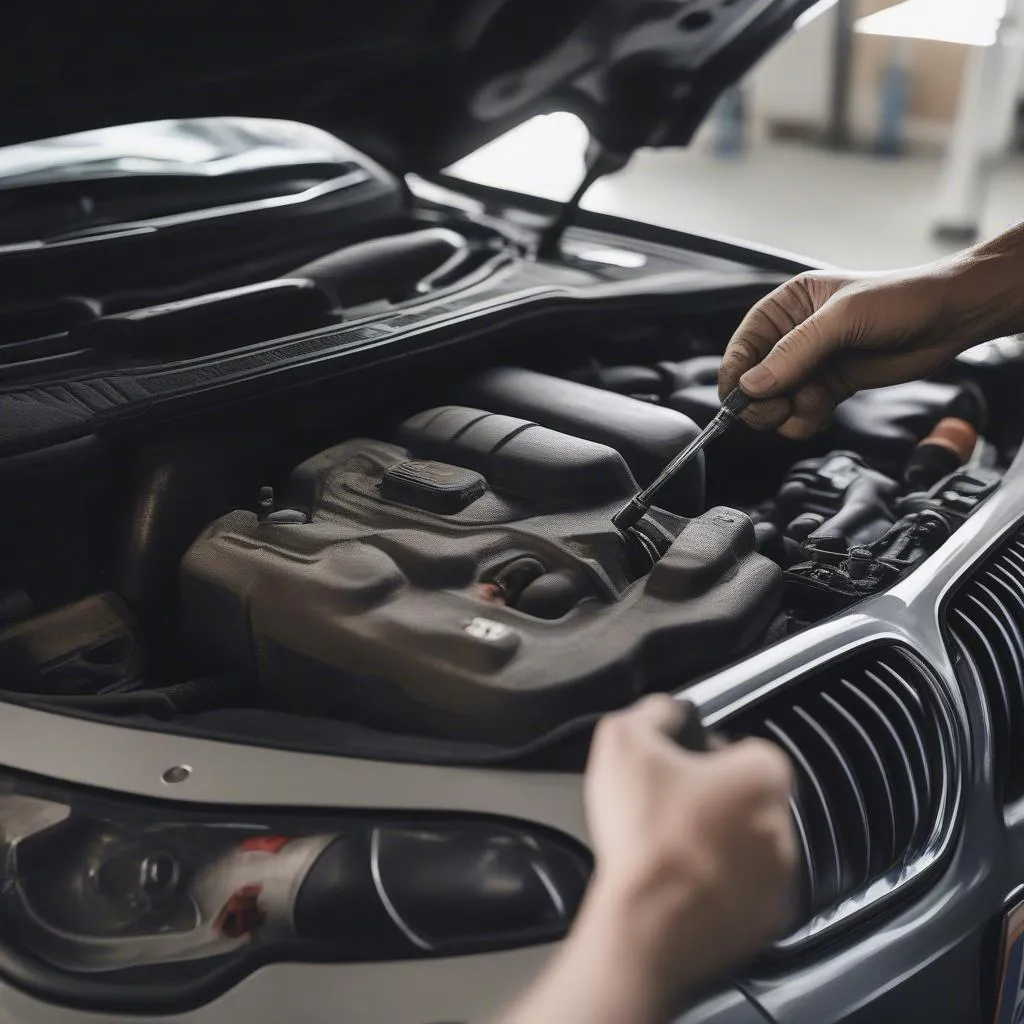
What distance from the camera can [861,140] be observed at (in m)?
5.87

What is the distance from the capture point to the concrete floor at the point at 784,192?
14.9ft

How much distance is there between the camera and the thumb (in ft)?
4.18

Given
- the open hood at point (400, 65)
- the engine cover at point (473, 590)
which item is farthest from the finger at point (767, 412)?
the open hood at point (400, 65)

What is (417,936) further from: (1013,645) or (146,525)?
(1013,645)

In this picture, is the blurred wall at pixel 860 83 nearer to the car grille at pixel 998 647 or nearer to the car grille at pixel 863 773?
the car grille at pixel 998 647

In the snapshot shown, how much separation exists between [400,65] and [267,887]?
3.54 feet

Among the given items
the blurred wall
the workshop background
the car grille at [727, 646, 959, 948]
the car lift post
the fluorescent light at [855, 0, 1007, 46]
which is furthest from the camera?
the blurred wall

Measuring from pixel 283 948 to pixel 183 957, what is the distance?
7cm

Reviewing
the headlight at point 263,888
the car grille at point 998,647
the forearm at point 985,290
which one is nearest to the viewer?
the headlight at point 263,888

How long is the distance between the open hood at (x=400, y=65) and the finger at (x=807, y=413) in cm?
56

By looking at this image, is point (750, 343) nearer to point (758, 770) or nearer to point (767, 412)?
point (767, 412)

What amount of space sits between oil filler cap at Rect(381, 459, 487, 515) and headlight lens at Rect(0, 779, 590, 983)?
33cm

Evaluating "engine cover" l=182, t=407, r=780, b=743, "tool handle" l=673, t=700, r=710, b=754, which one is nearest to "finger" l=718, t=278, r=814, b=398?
"engine cover" l=182, t=407, r=780, b=743

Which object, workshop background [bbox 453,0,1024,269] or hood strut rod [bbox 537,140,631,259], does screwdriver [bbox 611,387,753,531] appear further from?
workshop background [bbox 453,0,1024,269]
